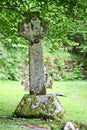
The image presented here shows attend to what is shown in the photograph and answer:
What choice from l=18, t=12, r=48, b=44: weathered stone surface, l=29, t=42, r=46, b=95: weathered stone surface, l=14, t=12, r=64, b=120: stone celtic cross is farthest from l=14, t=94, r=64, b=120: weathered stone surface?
l=18, t=12, r=48, b=44: weathered stone surface

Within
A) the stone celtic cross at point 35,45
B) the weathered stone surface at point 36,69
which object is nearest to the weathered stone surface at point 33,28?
the stone celtic cross at point 35,45

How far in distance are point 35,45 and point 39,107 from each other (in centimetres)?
146

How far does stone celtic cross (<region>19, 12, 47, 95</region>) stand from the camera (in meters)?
8.25

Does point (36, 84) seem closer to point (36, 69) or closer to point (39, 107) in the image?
point (36, 69)

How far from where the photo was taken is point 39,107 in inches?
319

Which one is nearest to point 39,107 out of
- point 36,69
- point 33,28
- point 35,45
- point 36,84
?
point 36,84

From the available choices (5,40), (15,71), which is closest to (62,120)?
(5,40)

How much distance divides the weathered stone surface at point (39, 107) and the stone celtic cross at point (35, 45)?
8.8 inches

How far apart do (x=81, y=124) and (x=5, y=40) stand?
527 centimetres

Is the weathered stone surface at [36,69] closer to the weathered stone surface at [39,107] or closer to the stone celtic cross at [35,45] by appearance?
the stone celtic cross at [35,45]

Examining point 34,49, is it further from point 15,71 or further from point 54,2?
point 15,71

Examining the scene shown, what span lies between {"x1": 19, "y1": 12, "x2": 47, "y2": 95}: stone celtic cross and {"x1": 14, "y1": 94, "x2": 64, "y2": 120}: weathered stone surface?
0.73 ft

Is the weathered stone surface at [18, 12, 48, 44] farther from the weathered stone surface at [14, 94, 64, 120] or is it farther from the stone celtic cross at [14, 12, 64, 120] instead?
the weathered stone surface at [14, 94, 64, 120]

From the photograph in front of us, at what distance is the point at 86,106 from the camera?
1116 cm
